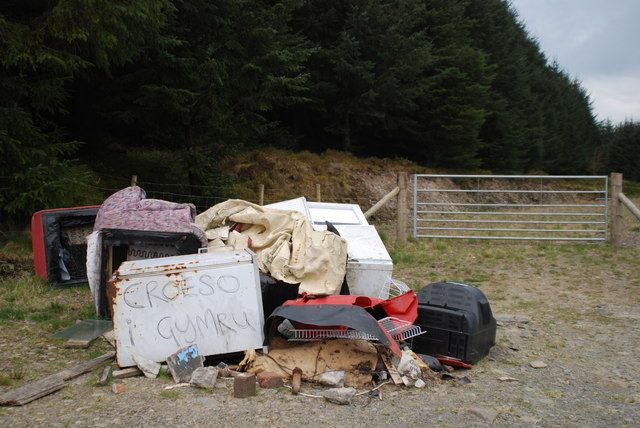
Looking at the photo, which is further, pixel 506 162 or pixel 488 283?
pixel 506 162

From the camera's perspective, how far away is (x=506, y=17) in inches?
1658

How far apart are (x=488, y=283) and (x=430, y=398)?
15.9 ft

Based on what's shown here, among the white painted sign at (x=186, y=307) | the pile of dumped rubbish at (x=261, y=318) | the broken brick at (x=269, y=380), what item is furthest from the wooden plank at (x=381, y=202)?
the broken brick at (x=269, y=380)

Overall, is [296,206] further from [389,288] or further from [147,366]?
[147,366]

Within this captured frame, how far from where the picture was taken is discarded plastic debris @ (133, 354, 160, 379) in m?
4.57

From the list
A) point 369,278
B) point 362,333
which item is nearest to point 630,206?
point 369,278

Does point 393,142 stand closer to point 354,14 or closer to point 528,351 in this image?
point 354,14

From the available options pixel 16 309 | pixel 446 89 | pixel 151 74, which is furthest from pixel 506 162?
pixel 16 309

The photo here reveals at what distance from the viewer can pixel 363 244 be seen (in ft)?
21.6

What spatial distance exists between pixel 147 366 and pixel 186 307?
0.53m

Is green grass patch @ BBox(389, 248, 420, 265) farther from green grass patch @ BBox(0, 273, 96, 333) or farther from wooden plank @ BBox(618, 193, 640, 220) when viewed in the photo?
green grass patch @ BBox(0, 273, 96, 333)

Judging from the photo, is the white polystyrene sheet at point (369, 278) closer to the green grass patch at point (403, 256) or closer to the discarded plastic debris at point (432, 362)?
the discarded plastic debris at point (432, 362)

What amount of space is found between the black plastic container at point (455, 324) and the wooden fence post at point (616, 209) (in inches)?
316

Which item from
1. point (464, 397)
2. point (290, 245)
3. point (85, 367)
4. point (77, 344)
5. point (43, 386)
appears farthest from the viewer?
point (290, 245)
